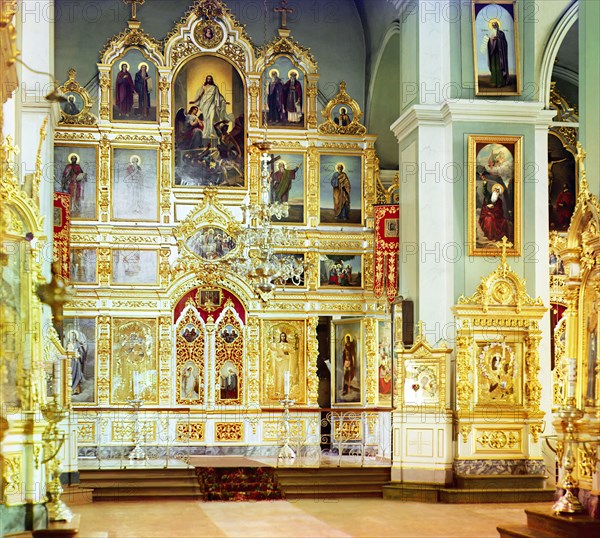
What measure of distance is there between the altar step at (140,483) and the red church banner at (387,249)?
16.9 ft

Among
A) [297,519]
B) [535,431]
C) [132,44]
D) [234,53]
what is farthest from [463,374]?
[132,44]

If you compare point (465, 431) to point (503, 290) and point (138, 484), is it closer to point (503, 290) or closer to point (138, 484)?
point (503, 290)

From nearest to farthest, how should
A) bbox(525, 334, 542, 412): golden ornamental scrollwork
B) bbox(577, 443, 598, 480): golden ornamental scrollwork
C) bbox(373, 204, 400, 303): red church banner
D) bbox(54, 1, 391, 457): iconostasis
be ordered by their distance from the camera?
bbox(577, 443, 598, 480): golden ornamental scrollwork → bbox(525, 334, 542, 412): golden ornamental scrollwork → bbox(373, 204, 400, 303): red church banner → bbox(54, 1, 391, 457): iconostasis

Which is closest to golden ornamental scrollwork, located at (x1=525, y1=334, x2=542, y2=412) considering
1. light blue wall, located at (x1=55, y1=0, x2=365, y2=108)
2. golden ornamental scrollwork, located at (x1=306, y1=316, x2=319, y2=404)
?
golden ornamental scrollwork, located at (x1=306, y1=316, x2=319, y2=404)

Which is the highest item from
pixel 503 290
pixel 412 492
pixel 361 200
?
pixel 361 200

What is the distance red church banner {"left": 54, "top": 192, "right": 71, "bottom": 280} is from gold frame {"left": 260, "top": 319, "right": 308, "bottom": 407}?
155 inches

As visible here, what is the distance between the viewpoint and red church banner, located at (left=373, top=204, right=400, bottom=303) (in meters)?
19.6

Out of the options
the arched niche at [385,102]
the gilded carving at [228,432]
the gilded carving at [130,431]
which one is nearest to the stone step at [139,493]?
the gilded carving at [130,431]

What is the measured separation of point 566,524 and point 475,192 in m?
6.88

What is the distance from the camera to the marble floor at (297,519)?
43.3 ft

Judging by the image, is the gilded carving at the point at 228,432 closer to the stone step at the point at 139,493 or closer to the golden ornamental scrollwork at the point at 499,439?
the stone step at the point at 139,493

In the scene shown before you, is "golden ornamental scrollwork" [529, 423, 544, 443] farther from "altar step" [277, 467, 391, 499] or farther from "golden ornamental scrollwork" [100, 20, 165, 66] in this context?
"golden ornamental scrollwork" [100, 20, 165, 66]

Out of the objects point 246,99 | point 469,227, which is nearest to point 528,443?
point 469,227

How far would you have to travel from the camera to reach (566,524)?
436 inches
